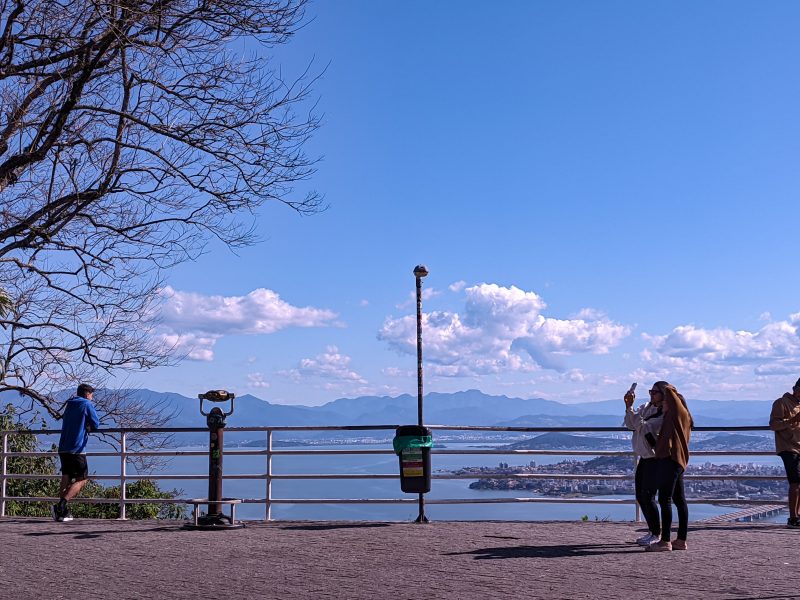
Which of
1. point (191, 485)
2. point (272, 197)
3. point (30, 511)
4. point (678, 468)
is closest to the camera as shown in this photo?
point (678, 468)

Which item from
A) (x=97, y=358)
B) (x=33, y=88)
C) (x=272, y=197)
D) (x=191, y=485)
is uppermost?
(x=33, y=88)

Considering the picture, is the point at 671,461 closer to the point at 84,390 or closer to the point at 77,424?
the point at 77,424

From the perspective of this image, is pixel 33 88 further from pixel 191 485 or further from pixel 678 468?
pixel 191 485

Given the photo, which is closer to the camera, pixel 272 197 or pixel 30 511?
pixel 272 197

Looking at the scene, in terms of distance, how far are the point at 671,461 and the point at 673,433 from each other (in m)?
0.30

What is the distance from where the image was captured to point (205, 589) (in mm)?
8742

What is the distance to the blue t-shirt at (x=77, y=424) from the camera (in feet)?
49.0

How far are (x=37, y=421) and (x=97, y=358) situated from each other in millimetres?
3361

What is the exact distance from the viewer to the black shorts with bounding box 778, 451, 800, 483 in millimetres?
13484

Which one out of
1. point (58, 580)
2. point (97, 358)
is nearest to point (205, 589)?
point (58, 580)

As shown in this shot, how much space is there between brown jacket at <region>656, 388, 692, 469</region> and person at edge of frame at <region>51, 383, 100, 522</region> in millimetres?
8336

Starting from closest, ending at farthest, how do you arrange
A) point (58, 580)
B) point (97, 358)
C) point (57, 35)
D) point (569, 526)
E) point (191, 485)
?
point (58, 580) → point (569, 526) → point (57, 35) → point (97, 358) → point (191, 485)


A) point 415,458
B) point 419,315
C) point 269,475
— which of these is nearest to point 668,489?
point 415,458

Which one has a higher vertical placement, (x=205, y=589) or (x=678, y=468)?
(x=678, y=468)
